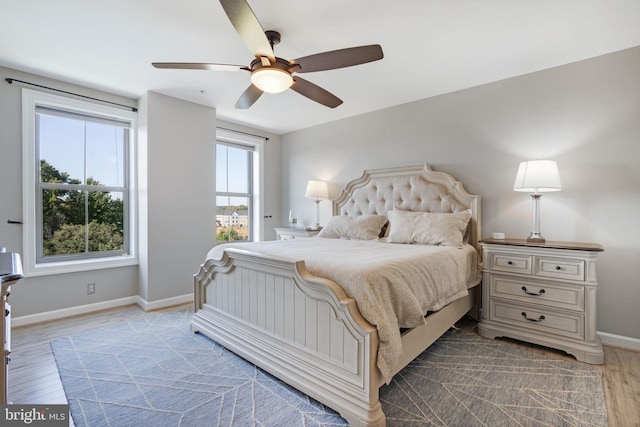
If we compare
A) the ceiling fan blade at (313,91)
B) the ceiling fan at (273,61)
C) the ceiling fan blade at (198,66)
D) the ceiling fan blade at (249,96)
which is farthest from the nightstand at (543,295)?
the ceiling fan blade at (198,66)

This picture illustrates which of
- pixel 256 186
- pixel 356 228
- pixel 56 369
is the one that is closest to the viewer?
pixel 56 369

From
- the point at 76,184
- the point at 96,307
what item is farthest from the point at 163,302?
the point at 76,184

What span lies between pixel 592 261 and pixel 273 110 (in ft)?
12.1

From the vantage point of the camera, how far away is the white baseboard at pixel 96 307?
3004 millimetres

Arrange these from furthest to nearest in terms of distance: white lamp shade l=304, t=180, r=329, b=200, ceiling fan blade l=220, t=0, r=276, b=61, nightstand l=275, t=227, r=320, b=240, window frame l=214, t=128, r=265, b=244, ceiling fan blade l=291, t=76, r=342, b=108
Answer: window frame l=214, t=128, r=265, b=244
white lamp shade l=304, t=180, r=329, b=200
nightstand l=275, t=227, r=320, b=240
ceiling fan blade l=291, t=76, r=342, b=108
ceiling fan blade l=220, t=0, r=276, b=61

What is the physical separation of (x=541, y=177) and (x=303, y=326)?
230 cm

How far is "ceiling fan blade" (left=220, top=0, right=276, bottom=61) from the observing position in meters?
1.46

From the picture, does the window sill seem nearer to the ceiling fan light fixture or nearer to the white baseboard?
the white baseboard

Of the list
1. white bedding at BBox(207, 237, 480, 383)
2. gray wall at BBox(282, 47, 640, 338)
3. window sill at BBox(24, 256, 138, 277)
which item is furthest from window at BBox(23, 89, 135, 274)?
gray wall at BBox(282, 47, 640, 338)

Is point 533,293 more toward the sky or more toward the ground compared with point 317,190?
more toward the ground

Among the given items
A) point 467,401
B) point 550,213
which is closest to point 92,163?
point 467,401

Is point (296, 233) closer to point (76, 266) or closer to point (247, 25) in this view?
point (76, 266)

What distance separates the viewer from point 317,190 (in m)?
4.36

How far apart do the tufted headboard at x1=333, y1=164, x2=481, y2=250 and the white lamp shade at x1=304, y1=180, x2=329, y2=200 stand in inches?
8.3
